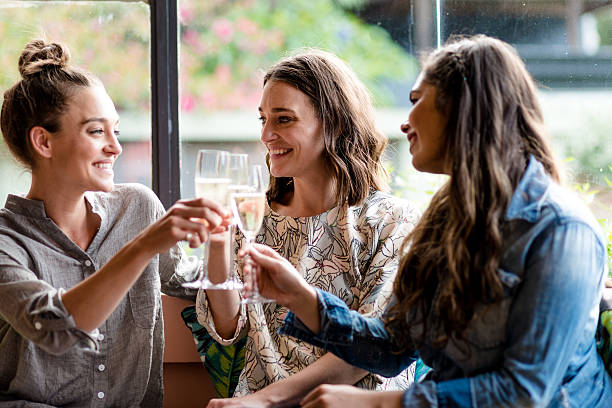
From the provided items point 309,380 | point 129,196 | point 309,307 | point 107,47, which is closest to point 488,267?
point 309,307

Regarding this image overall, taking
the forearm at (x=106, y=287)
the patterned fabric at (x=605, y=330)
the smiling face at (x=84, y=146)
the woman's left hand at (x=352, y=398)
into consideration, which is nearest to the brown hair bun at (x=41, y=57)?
the smiling face at (x=84, y=146)

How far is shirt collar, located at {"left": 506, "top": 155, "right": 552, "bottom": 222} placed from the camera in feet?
4.23

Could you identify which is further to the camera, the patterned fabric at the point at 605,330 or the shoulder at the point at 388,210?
the shoulder at the point at 388,210

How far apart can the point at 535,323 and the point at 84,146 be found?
4.02ft

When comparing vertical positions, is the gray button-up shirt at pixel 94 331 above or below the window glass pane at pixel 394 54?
below

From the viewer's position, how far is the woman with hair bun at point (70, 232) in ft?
5.93

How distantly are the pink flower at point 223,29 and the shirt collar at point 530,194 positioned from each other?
1.89m

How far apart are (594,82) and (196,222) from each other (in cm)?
202

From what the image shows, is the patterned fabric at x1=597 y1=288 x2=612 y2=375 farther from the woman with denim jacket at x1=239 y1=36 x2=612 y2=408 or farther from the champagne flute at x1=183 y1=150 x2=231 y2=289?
the champagne flute at x1=183 y1=150 x2=231 y2=289

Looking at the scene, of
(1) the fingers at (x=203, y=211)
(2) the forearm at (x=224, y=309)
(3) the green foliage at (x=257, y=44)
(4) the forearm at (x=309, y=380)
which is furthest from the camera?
(3) the green foliage at (x=257, y=44)

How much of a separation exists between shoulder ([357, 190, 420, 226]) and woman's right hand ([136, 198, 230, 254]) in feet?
2.13

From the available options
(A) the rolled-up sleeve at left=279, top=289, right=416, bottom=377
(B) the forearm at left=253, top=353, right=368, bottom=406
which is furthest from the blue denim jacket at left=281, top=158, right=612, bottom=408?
(B) the forearm at left=253, top=353, right=368, bottom=406

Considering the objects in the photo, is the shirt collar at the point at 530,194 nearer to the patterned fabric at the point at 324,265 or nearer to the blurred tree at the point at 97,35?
the patterned fabric at the point at 324,265

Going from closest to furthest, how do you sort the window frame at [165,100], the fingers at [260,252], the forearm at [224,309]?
the fingers at [260,252], the forearm at [224,309], the window frame at [165,100]
